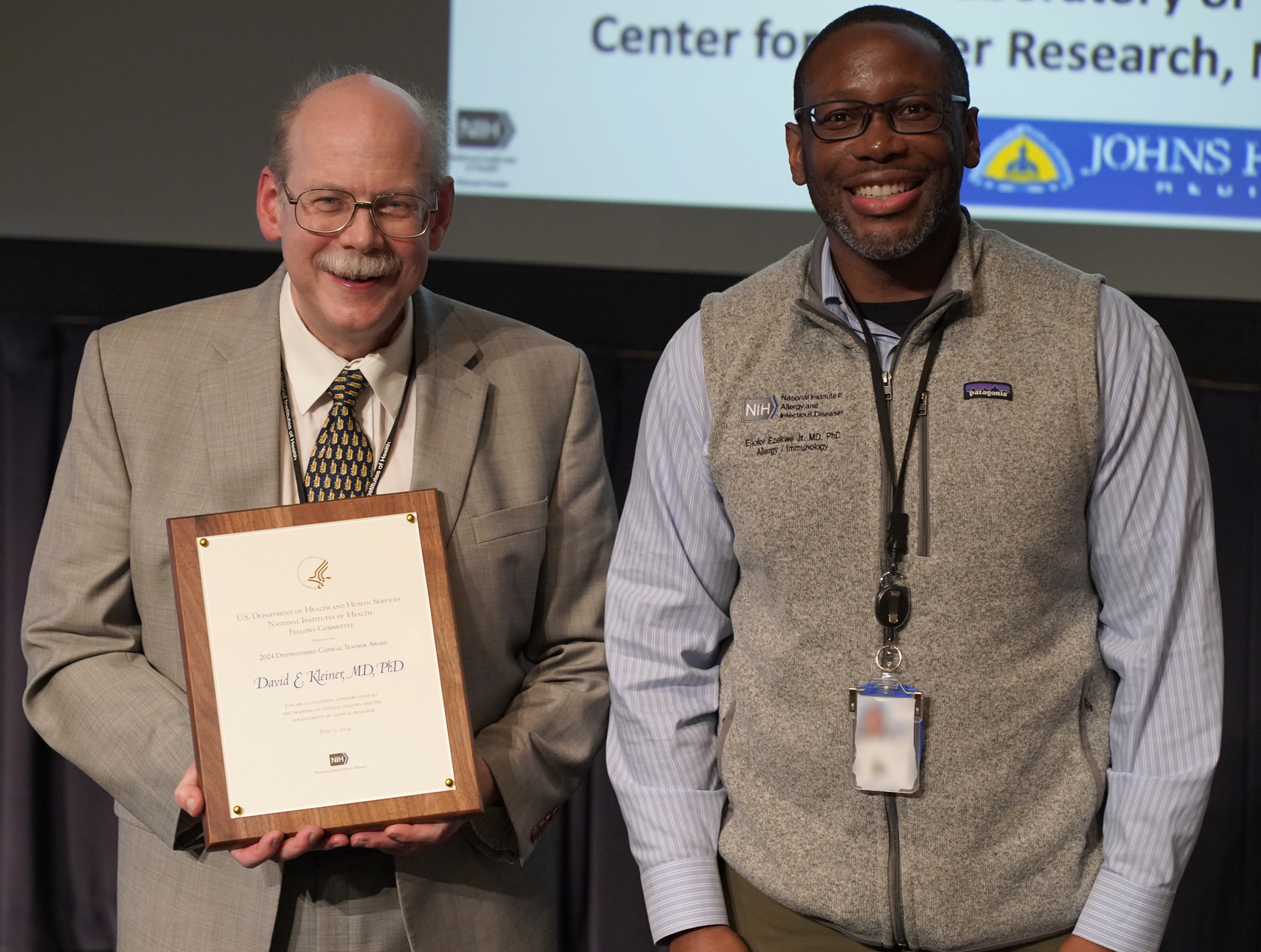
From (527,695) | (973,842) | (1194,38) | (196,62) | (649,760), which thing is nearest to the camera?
(973,842)

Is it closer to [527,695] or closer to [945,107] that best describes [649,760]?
[527,695]

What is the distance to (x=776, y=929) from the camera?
1507 millimetres

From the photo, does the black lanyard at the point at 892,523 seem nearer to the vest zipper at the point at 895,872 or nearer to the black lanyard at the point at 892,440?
the black lanyard at the point at 892,440

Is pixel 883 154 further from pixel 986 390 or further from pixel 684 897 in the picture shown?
pixel 684 897

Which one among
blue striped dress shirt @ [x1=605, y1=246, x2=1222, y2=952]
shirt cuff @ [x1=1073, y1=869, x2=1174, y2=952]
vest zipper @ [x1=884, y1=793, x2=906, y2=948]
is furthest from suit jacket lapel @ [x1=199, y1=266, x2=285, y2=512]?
shirt cuff @ [x1=1073, y1=869, x2=1174, y2=952]

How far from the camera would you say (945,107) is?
1453 millimetres

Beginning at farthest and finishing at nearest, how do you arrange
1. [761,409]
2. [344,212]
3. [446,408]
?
[446,408], [344,212], [761,409]

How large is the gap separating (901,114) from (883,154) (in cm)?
6

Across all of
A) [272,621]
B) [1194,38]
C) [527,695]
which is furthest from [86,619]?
[1194,38]

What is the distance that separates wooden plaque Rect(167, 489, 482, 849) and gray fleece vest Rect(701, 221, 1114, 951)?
40 cm

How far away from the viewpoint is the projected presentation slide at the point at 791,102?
3033mm

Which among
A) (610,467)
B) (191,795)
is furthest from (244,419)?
(610,467)

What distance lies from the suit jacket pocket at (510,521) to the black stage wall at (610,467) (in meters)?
1.44

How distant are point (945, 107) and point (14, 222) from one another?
2.74m
